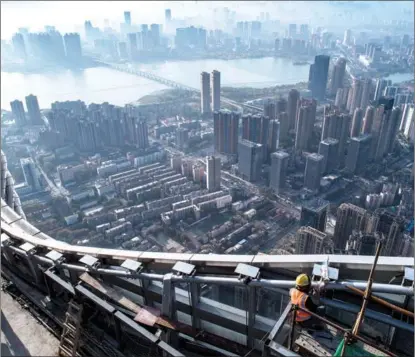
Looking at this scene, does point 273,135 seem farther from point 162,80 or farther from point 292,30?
point 292,30

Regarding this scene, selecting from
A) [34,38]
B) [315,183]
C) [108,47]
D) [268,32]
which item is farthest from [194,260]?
[268,32]

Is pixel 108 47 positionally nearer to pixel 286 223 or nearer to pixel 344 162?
pixel 344 162

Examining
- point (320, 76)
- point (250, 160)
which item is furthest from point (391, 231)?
point (320, 76)

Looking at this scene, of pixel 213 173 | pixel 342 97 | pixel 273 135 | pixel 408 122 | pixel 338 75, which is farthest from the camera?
pixel 338 75

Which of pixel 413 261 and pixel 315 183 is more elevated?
pixel 413 261

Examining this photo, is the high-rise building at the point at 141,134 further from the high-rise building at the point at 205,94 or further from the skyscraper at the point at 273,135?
the high-rise building at the point at 205,94

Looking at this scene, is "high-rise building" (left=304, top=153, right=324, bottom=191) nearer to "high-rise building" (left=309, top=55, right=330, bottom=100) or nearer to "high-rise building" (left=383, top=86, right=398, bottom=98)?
"high-rise building" (left=383, top=86, right=398, bottom=98)

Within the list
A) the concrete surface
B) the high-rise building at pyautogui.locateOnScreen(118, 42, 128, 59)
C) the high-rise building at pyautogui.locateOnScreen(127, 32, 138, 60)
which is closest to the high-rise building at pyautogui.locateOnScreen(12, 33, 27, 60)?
the high-rise building at pyautogui.locateOnScreen(118, 42, 128, 59)
